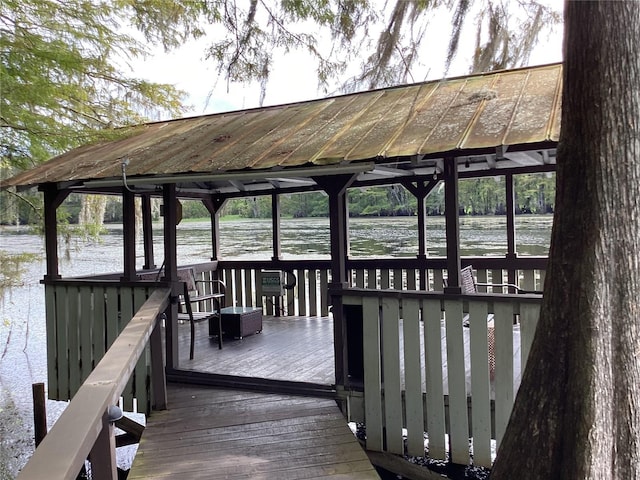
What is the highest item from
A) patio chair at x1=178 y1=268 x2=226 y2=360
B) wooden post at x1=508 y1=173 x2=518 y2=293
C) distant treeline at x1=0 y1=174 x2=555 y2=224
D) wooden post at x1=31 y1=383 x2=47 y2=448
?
distant treeline at x1=0 y1=174 x2=555 y2=224

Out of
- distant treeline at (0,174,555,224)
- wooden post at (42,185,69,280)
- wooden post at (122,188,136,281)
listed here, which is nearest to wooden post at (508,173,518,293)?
distant treeline at (0,174,555,224)

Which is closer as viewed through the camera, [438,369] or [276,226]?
[438,369]

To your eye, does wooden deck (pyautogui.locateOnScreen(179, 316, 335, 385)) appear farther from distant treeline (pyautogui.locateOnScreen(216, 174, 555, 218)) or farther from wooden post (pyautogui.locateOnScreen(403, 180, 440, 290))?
distant treeline (pyautogui.locateOnScreen(216, 174, 555, 218))

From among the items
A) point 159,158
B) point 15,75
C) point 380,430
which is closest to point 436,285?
point 380,430

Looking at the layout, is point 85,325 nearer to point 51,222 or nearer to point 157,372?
point 51,222

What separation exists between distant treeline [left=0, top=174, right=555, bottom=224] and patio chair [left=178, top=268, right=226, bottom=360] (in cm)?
143

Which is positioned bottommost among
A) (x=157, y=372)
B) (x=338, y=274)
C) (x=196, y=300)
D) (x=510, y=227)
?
(x=157, y=372)

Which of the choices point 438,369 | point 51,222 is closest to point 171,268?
point 51,222

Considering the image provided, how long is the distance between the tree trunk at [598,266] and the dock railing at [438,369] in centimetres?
103

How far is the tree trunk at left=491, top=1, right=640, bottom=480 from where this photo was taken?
7.55 feet

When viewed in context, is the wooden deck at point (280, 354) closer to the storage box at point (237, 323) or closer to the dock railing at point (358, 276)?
the storage box at point (237, 323)

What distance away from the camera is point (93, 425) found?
6.12ft

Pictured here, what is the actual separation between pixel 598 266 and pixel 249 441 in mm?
2445

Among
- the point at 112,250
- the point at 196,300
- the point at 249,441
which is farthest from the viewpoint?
the point at 112,250
